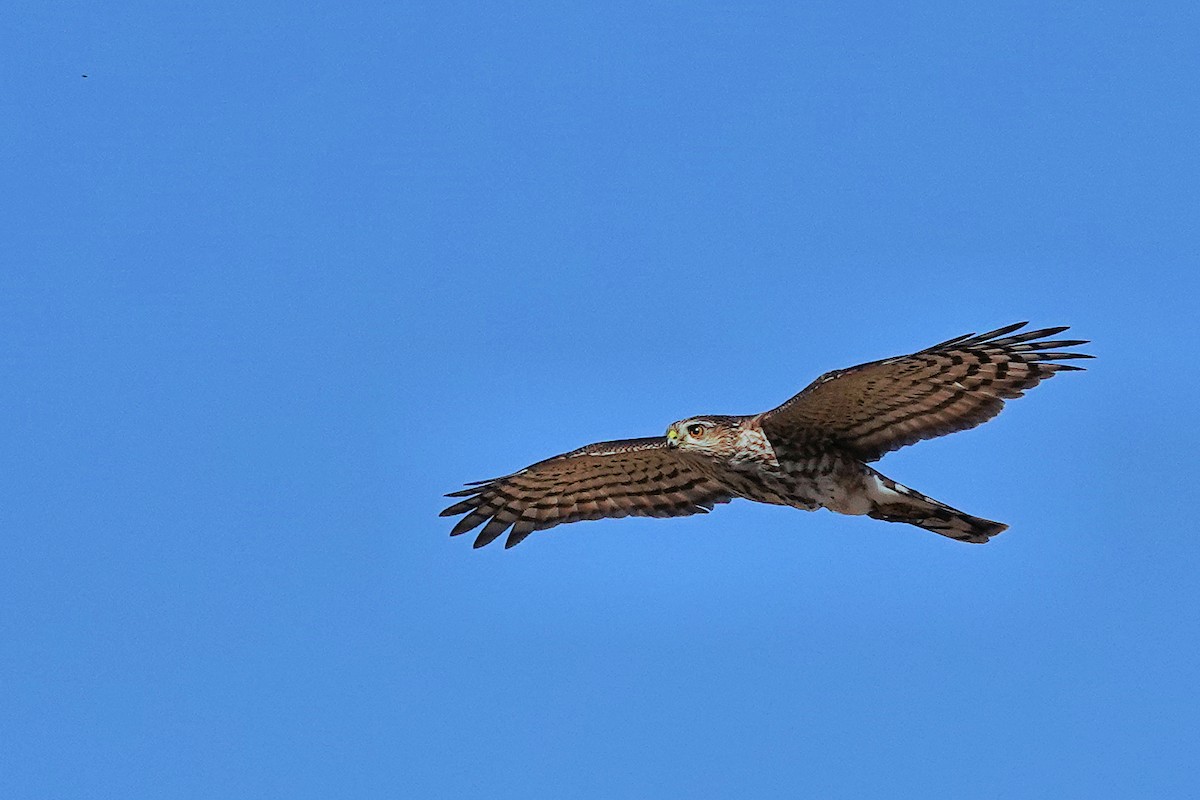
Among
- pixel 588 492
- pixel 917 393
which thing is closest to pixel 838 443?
pixel 917 393

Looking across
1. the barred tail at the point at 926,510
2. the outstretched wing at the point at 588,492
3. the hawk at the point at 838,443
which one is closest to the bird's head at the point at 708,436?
the hawk at the point at 838,443

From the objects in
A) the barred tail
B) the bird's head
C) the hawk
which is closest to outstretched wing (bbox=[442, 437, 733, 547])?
the hawk

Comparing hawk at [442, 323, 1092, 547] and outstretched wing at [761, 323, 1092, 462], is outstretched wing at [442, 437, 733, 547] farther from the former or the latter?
outstretched wing at [761, 323, 1092, 462]

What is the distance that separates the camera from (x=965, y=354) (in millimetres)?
15773

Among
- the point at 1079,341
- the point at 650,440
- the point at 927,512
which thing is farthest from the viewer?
the point at 650,440

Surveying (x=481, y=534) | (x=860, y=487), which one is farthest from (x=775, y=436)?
(x=481, y=534)

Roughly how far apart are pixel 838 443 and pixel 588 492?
112 inches

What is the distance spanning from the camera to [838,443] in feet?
54.6

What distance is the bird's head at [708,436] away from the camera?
655 inches

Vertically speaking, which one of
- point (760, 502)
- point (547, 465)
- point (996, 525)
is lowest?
point (996, 525)

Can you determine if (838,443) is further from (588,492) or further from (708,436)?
(588,492)

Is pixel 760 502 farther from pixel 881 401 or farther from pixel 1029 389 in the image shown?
pixel 1029 389

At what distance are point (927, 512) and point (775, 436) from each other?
1.42 m

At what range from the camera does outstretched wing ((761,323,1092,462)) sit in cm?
1563
